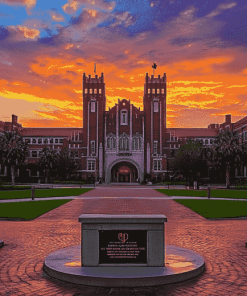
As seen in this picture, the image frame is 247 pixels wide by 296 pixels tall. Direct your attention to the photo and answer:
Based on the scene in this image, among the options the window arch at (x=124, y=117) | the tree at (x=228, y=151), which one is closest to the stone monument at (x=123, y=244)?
the tree at (x=228, y=151)

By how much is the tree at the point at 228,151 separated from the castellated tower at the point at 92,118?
96.8 ft

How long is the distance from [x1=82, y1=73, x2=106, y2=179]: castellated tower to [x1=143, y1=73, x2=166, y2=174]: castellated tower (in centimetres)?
1014

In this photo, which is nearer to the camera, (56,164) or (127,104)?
(56,164)

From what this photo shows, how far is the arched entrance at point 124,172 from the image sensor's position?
79.0 m

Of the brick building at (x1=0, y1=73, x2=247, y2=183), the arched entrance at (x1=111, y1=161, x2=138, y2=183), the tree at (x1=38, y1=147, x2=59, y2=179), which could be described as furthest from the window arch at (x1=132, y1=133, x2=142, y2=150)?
the tree at (x1=38, y1=147, x2=59, y2=179)

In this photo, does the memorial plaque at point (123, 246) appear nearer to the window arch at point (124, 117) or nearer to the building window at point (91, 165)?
the building window at point (91, 165)

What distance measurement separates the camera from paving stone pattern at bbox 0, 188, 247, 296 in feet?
19.4

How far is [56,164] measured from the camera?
2667 inches

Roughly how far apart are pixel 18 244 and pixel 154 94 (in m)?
70.0

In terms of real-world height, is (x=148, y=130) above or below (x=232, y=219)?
above

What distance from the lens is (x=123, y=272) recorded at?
20.8 feet

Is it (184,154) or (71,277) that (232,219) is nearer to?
(71,277)

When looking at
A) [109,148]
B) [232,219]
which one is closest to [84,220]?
[232,219]

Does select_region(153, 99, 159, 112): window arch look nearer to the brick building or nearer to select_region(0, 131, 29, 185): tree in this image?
the brick building
